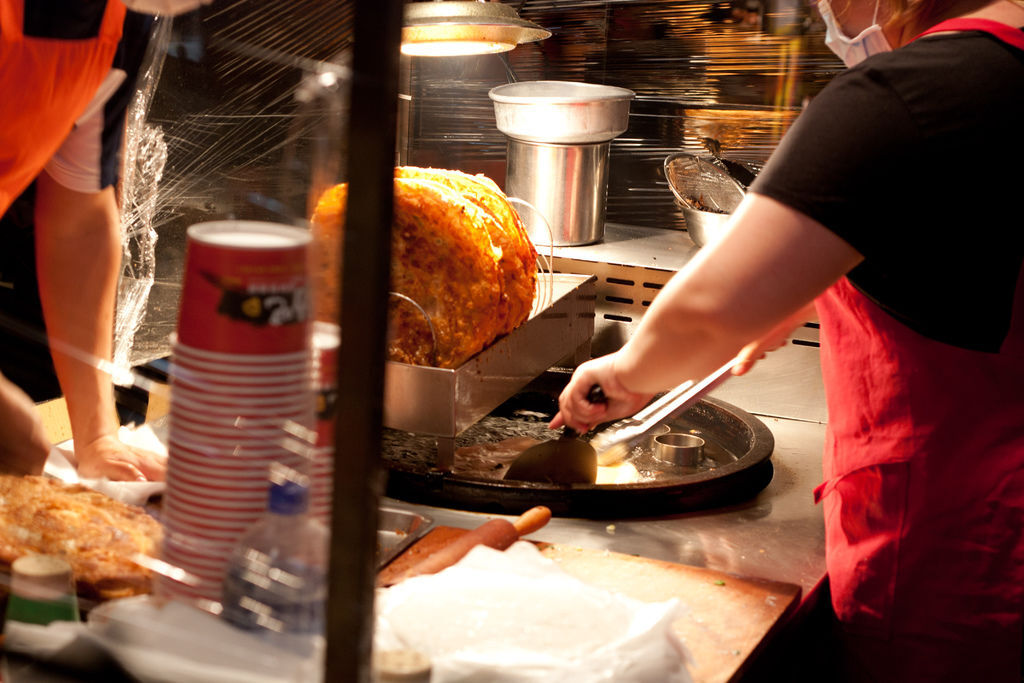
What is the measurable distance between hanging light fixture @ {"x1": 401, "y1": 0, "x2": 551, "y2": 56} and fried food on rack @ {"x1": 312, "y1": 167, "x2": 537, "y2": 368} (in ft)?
0.82

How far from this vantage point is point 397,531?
4.56 feet

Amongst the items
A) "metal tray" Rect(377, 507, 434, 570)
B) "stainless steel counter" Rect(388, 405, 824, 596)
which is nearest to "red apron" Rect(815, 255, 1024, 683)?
"stainless steel counter" Rect(388, 405, 824, 596)

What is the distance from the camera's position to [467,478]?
164cm

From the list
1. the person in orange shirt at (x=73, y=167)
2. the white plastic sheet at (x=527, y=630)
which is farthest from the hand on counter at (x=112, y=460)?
the white plastic sheet at (x=527, y=630)

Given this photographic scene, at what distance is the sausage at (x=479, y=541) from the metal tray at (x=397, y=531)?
0.10ft

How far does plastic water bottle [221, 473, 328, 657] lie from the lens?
701 millimetres

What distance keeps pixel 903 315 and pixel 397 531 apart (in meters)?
0.72

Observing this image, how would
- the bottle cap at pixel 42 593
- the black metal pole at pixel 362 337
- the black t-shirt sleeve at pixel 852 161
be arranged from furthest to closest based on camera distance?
the black t-shirt sleeve at pixel 852 161 → the bottle cap at pixel 42 593 → the black metal pole at pixel 362 337

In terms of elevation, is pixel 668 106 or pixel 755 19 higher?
pixel 755 19

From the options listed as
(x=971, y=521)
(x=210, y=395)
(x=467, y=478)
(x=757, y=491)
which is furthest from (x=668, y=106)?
(x=210, y=395)

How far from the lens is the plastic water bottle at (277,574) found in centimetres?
70

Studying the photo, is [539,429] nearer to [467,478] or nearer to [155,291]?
[467,478]

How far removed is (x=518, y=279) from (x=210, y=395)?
1.20 m

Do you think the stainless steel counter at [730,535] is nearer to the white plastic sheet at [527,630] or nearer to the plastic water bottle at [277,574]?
the white plastic sheet at [527,630]
